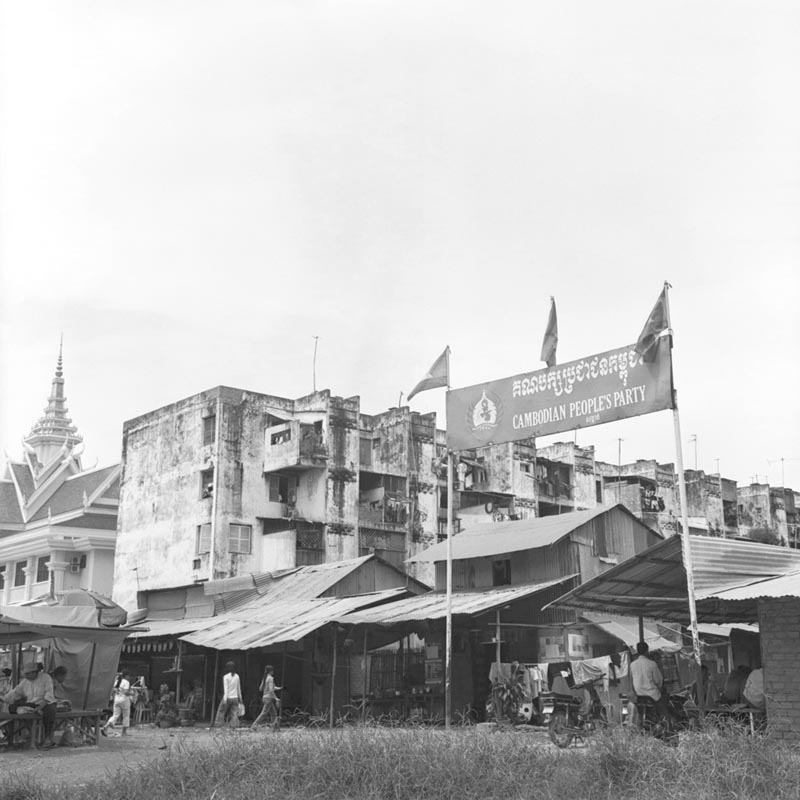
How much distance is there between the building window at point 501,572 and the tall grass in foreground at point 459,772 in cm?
1701

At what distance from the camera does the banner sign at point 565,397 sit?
15570mm

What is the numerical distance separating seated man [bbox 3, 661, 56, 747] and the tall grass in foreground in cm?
565

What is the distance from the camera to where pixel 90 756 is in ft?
47.9

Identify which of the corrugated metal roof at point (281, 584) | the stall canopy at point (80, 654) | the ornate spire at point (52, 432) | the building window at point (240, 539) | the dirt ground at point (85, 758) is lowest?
the dirt ground at point (85, 758)

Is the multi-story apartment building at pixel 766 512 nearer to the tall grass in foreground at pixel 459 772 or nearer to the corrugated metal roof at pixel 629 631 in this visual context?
the corrugated metal roof at pixel 629 631

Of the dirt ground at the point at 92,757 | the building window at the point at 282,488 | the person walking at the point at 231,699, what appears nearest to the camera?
the dirt ground at the point at 92,757

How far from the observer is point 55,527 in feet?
150

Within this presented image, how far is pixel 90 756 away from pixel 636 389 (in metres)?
9.35

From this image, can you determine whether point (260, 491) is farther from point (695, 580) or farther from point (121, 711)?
point (695, 580)

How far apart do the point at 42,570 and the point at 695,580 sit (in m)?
39.0

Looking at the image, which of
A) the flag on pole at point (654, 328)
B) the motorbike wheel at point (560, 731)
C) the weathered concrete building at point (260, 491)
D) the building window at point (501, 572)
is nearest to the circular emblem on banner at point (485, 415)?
the flag on pole at point (654, 328)

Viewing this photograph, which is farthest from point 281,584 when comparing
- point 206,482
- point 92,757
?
point 92,757

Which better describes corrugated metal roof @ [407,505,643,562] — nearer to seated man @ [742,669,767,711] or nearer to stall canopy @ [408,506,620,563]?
stall canopy @ [408,506,620,563]

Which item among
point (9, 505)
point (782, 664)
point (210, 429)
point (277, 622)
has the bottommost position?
point (782, 664)
